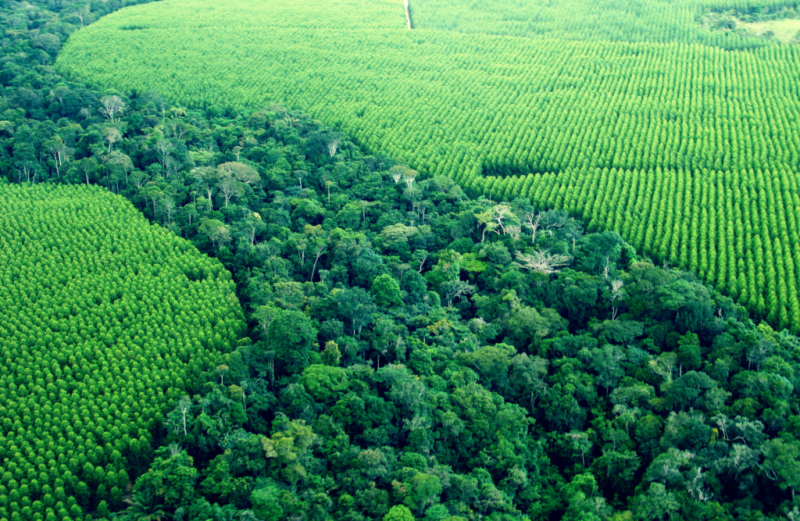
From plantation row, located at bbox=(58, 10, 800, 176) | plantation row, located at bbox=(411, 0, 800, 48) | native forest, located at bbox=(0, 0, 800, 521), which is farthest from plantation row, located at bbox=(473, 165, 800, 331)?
plantation row, located at bbox=(411, 0, 800, 48)

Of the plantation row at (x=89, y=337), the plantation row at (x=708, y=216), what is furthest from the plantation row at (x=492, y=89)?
the plantation row at (x=89, y=337)

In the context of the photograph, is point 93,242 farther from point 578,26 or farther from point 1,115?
point 578,26

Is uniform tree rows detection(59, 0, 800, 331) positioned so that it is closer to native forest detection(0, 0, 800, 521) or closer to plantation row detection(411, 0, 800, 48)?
native forest detection(0, 0, 800, 521)

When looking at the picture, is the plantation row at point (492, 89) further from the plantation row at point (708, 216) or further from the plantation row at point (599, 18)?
the plantation row at point (599, 18)

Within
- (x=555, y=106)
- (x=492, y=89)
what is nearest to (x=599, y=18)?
→ (x=492, y=89)

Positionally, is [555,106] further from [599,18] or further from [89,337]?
[89,337]
